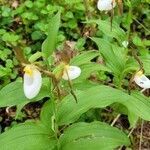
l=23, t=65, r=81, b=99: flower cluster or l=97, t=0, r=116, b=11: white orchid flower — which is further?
l=97, t=0, r=116, b=11: white orchid flower

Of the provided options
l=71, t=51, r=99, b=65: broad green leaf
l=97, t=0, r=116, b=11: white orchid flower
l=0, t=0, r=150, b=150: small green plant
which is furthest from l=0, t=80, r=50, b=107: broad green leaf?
l=97, t=0, r=116, b=11: white orchid flower

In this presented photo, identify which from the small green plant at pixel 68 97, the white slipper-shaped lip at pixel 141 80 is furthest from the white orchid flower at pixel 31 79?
the white slipper-shaped lip at pixel 141 80

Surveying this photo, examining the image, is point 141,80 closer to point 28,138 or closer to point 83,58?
point 83,58

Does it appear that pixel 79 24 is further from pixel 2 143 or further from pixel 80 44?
pixel 2 143

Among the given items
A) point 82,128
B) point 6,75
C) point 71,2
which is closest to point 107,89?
point 82,128

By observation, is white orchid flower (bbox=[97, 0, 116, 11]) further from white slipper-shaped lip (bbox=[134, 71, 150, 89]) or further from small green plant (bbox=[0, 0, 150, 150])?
white slipper-shaped lip (bbox=[134, 71, 150, 89])

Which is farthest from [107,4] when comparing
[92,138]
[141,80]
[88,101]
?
[92,138]

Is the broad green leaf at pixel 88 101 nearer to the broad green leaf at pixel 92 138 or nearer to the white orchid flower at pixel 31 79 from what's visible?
the broad green leaf at pixel 92 138
